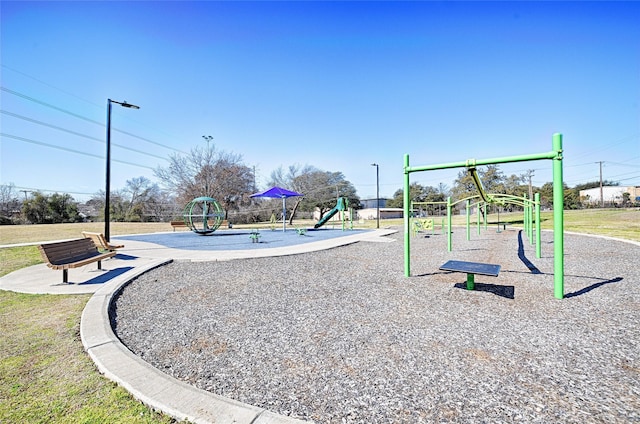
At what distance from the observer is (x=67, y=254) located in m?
6.79

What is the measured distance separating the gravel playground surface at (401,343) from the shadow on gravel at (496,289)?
0.02m

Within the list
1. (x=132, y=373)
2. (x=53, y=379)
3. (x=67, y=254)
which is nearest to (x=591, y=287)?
(x=132, y=373)

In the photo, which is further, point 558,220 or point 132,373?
point 558,220

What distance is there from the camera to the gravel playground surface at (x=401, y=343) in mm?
2266

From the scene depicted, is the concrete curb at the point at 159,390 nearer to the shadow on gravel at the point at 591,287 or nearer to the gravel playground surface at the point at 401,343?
the gravel playground surface at the point at 401,343

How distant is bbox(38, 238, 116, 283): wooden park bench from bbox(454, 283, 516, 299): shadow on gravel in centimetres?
771

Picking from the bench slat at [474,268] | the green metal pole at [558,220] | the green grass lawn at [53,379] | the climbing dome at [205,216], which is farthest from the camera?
the climbing dome at [205,216]

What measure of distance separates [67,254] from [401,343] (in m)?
7.53

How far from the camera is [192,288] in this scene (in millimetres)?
5836

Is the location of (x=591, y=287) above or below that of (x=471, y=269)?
below

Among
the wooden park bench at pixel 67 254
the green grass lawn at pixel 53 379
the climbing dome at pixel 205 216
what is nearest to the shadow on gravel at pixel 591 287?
the green grass lawn at pixel 53 379

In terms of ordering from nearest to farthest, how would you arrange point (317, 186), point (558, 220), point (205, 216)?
1. point (558, 220)
2. point (205, 216)
3. point (317, 186)

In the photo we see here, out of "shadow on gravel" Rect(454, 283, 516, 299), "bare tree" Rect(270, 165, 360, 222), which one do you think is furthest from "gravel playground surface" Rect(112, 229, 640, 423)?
"bare tree" Rect(270, 165, 360, 222)

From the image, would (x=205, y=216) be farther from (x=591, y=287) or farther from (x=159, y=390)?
(x=591, y=287)
